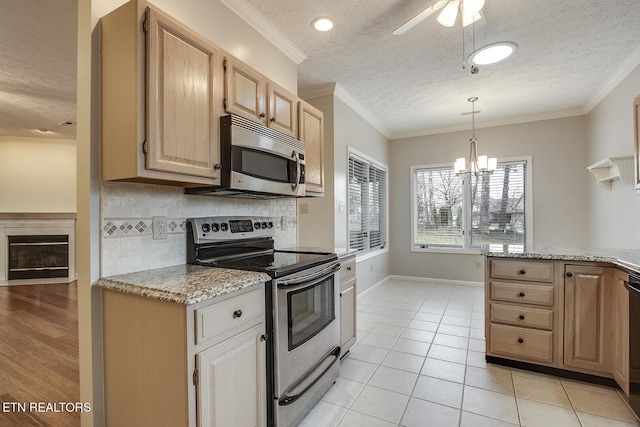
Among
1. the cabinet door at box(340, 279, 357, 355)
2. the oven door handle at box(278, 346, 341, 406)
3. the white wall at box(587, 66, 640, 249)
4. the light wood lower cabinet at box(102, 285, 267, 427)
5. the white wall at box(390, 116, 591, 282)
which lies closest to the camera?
the light wood lower cabinet at box(102, 285, 267, 427)

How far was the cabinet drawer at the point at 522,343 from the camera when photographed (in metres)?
2.30

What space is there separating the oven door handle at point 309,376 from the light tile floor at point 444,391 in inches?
7.6

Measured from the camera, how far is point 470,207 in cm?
523

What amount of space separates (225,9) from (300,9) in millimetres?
551

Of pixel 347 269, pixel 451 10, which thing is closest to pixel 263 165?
pixel 347 269

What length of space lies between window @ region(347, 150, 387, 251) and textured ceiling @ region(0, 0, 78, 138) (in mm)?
3102

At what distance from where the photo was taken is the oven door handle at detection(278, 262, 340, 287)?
5.49ft

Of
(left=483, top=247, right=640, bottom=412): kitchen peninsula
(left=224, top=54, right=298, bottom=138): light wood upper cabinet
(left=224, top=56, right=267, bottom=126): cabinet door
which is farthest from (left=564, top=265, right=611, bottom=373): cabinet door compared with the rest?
(left=224, top=56, right=267, bottom=126): cabinet door

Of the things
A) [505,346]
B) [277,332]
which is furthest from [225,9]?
[505,346]

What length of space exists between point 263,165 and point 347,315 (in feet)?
4.63

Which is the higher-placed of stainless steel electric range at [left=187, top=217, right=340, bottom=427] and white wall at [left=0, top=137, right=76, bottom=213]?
white wall at [left=0, top=137, right=76, bottom=213]

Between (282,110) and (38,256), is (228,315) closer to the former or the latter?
(282,110)

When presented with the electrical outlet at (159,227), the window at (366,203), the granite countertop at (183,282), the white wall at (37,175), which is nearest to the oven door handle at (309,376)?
the granite countertop at (183,282)

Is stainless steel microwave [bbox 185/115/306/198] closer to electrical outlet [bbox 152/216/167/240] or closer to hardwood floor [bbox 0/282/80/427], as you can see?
electrical outlet [bbox 152/216/167/240]
